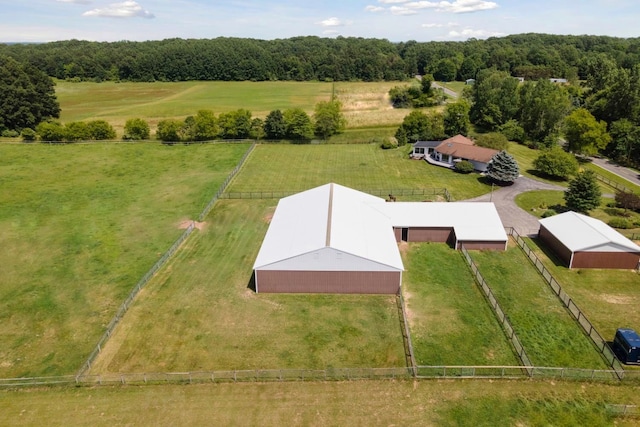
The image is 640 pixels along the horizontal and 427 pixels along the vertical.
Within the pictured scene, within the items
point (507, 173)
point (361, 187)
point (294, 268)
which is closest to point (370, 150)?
point (361, 187)

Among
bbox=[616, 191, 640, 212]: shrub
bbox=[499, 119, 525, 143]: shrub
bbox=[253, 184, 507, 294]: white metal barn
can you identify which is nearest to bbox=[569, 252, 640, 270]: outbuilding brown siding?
bbox=[253, 184, 507, 294]: white metal barn

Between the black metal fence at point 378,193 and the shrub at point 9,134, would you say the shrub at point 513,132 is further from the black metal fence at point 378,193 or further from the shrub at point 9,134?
the shrub at point 9,134

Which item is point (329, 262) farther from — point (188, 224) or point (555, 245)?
point (555, 245)

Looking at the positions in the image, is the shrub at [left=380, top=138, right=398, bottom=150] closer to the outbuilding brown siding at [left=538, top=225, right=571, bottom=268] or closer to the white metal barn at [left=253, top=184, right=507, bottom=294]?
the white metal barn at [left=253, top=184, right=507, bottom=294]

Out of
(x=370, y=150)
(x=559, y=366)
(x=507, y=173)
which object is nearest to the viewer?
(x=559, y=366)

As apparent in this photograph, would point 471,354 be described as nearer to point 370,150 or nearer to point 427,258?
point 427,258

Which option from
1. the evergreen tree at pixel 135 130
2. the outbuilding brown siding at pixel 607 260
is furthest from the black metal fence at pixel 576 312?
the evergreen tree at pixel 135 130
